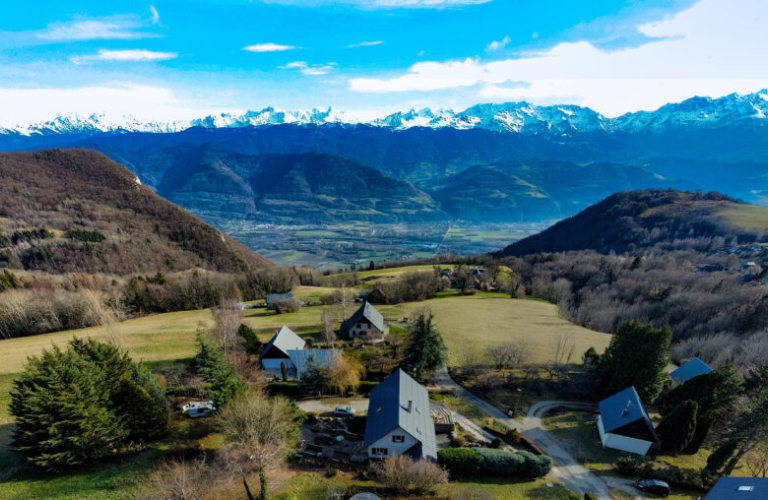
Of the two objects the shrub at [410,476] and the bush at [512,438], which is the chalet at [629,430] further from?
the shrub at [410,476]

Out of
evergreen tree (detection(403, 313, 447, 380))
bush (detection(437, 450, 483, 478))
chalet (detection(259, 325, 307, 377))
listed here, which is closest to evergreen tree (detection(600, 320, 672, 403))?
evergreen tree (detection(403, 313, 447, 380))

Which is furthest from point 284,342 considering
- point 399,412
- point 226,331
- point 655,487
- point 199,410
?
point 655,487

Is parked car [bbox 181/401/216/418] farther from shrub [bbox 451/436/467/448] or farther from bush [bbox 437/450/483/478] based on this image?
shrub [bbox 451/436/467/448]

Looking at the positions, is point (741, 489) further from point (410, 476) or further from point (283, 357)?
point (283, 357)

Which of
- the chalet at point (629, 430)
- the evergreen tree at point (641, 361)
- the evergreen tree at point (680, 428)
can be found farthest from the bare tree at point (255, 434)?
the evergreen tree at point (641, 361)

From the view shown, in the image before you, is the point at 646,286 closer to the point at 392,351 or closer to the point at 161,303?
the point at 392,351
